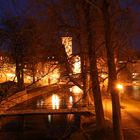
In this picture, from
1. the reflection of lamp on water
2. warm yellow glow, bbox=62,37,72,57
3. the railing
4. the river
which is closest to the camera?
warm yellow glow, bbox=62,37,72,57

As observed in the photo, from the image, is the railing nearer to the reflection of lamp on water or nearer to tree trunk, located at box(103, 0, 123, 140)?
the reflection of lamp on water

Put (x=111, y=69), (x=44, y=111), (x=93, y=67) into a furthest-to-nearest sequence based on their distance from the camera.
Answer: (x=44, y=111) → (x=93, y=67) → (x=111, y=69)

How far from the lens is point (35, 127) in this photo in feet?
102

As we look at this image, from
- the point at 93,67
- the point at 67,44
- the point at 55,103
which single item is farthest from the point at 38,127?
the point at 93,67

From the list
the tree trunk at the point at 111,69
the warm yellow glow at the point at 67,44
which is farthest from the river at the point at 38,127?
the tree trunk at the point at 111,69

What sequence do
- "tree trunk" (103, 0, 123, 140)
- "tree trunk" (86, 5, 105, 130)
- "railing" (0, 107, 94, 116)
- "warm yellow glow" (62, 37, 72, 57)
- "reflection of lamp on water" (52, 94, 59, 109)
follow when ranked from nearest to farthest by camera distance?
"tree trunk" (103, 0, 123, 140), "tree trunk" (86, 5, 105, 130), "warm yellow glow" (62, 37, 72, 57), "railing" (0, 107, 94, 116), "reflection of lamp on water" (52, 94, 59, 109)

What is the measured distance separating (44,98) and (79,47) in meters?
28.4

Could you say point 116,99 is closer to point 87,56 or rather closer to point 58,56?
point 58,56

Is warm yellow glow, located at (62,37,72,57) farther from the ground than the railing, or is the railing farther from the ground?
warm yellow glow, located at (62,37,72,57)

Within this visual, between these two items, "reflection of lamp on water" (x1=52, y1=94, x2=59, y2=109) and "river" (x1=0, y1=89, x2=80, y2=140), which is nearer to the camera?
"river" (x1=0, y1=89, x2=80, y2=140)

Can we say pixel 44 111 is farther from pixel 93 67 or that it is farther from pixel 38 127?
pixel 93 67

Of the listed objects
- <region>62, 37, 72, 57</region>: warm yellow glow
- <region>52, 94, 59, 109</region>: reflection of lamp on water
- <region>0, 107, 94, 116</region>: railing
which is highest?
<region>62, 37, 72, 57</region>: warm yellow glow

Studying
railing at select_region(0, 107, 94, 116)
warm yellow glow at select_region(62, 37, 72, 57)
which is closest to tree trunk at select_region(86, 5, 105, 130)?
warm yellow glow at select_region(62, 37, 72, 57)

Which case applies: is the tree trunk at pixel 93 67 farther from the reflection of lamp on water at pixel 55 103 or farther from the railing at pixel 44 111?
the reflection of lamp on water at pixel 55 103
